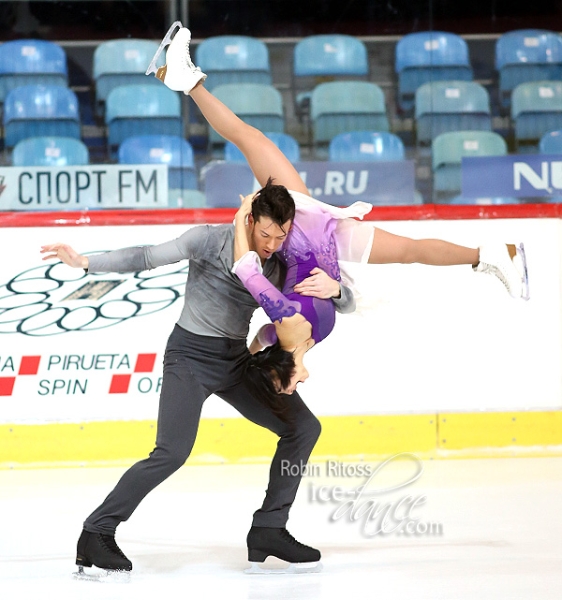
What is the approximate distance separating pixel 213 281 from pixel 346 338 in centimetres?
209

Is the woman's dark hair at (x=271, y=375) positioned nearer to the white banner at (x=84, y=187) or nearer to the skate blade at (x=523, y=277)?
the skate blade at (x=523, y=277)

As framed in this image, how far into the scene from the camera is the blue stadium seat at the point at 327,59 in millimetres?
5711

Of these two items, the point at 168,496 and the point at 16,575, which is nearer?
the point at 16,575

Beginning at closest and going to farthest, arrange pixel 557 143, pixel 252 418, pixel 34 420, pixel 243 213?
1. pixel 243 213
2. pixel 252 418
3. pixel 34 420
4. pixel 557 143

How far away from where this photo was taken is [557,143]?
18.1 ft

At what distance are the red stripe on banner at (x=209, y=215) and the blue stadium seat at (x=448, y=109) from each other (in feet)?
1.55

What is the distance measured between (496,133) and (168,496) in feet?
9.48

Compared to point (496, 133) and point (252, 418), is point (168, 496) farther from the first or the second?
point (496, 133)

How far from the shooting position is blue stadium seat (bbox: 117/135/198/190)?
210 inches

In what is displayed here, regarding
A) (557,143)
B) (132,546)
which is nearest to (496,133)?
(557,143)

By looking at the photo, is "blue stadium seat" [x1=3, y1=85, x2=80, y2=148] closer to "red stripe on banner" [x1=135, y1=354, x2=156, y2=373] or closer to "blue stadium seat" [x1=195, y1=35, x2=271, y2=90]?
"blue stadium seat" [x1=195, y1=35, x2=271, y2=90]

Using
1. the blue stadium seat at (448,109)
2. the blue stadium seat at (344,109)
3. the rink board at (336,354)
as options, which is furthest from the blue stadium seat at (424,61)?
the rink board at (336,354)

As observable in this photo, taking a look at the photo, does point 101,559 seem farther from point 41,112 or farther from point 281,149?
point 41,112

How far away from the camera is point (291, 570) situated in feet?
10.8
